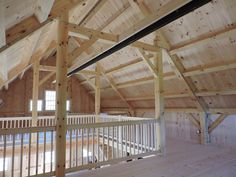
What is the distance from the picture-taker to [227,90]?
202 inches

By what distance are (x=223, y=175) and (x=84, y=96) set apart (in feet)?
30.0

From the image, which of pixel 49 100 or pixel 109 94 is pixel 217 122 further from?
pixel 49 100

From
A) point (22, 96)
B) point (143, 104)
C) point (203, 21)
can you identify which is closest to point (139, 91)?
point (143, 104)

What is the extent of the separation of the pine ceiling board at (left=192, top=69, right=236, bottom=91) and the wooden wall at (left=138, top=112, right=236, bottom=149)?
3.46 feet

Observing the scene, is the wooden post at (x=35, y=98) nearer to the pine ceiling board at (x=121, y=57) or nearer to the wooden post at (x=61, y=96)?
the pine ceiling board at (x=121, y=57)

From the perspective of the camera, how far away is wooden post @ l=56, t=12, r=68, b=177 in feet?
10.1

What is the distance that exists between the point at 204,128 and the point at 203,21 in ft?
11.3

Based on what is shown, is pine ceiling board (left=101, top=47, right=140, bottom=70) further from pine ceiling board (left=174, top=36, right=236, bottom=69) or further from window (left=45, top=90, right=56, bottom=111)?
window (left=45, top=90, right=56, bottom=111)

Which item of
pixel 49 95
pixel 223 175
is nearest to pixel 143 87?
pixel 223 175

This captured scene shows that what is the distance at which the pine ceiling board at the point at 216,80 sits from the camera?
4.90m

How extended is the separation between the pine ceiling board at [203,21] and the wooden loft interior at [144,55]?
18 millimetres

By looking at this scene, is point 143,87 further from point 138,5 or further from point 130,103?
point 138,5

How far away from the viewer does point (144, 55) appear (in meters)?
4.62

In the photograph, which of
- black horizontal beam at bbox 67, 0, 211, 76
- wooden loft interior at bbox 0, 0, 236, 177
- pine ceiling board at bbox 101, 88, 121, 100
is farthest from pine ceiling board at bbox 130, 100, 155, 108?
black horizontal beam at bbox 67, 0, 211, 76
